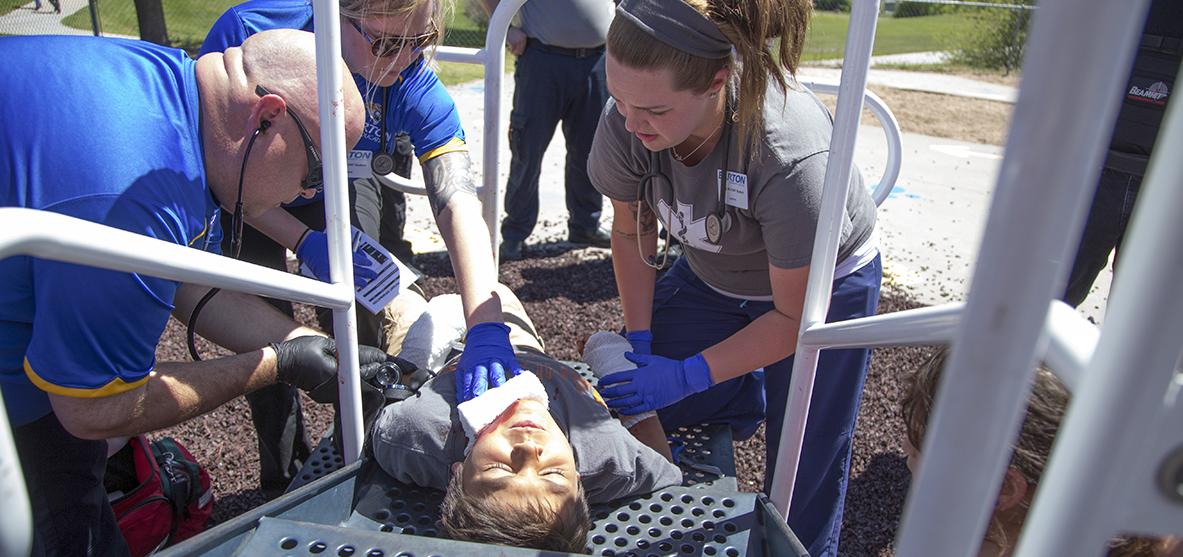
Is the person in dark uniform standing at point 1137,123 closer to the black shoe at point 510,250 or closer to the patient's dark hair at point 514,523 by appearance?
the patient's dark hair at point 514,523

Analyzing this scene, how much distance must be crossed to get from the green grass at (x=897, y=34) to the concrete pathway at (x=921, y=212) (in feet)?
16.7

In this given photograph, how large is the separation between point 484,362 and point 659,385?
48 centimetres

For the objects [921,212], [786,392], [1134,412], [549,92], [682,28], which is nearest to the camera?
[1134,412]

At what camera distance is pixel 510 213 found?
16.3 ft

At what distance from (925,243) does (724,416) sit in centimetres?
366

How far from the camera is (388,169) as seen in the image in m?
2.73

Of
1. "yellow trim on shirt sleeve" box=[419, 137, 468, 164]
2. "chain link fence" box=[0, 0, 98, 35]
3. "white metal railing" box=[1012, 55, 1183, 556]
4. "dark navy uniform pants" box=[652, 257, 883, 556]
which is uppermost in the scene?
"white metal railing" box=[1012, 55, 1183, 556]

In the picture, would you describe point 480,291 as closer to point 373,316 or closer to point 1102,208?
point 373,316

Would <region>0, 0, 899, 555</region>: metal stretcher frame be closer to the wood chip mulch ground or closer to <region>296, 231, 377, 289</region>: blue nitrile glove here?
<region>296, 231, 377, 289</region>: blue nitrile glove

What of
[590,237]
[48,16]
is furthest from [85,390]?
[48,16]

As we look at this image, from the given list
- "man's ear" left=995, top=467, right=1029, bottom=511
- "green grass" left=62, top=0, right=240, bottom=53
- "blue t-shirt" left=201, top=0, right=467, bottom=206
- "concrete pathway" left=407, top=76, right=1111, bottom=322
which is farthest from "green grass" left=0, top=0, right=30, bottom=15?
"man's ear" left=995, top=467, right=1029, bottom=511

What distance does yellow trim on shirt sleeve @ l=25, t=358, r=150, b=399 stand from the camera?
1529mm

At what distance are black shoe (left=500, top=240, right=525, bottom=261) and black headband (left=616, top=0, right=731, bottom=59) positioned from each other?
126 inches

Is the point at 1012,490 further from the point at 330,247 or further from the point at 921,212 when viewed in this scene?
the point at 921,212
